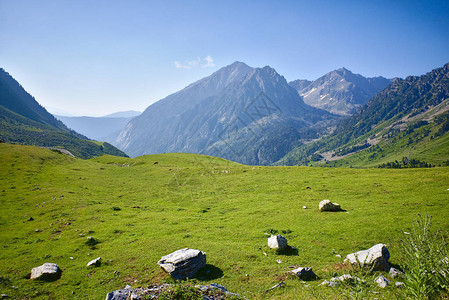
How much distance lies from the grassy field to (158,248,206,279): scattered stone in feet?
1.96

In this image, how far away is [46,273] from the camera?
1394 centimetres

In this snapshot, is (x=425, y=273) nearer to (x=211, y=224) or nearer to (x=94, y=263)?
(x=94, y=263)

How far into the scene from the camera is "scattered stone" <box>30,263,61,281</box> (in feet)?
45.4

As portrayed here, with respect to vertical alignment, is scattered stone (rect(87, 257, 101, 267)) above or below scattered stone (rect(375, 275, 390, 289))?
above

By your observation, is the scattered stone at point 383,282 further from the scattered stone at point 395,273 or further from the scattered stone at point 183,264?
the scattered stone at point 183,264

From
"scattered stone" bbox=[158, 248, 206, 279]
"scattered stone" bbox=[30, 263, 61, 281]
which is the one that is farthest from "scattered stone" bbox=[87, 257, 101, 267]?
"scattered stone" bbox=[158, 248, 206, 279]

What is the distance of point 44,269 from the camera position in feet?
46.5

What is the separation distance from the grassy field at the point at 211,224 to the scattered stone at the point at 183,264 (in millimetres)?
598

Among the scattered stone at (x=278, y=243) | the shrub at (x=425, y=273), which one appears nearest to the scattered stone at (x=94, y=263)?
the scattered stone at (x=278, y=243)

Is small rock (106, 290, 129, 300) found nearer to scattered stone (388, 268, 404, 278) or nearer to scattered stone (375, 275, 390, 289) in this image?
scattered stone (375, 275, 390, 289)

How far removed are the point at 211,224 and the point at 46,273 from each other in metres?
14.2

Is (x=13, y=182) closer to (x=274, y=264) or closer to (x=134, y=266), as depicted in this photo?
(x=134, y=266)

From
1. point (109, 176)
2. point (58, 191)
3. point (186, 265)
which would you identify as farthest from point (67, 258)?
point (109, 176)

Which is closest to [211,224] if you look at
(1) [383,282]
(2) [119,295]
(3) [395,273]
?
(2) [119,295]
